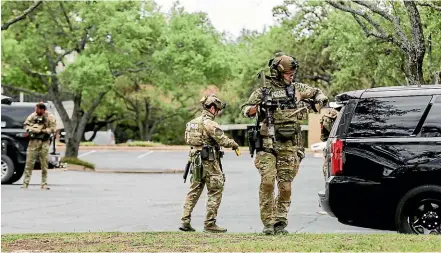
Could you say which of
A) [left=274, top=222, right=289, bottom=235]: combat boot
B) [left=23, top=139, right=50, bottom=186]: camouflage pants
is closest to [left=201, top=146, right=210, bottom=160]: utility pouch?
[left=274, top=222, right=289, bottom=235]: combat boot

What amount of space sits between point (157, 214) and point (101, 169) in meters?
18.4

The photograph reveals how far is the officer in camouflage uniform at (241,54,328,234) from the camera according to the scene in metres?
10.1

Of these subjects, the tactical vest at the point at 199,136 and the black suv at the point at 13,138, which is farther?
the black suv at the point at 13,138

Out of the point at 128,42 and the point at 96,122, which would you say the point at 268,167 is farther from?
the point at 96,122

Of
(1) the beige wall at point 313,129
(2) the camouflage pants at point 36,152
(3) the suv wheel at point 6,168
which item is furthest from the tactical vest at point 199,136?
(1) the beige wall at point 313,129

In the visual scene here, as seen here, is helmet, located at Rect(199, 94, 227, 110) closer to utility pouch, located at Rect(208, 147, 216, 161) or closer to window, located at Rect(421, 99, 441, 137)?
utility pouch, located at Rect(208, 147, 216, 161)

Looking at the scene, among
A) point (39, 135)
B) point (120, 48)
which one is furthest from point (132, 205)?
point (120, 48)

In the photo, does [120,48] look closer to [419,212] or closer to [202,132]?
[202,132]

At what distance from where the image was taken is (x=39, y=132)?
799 inches

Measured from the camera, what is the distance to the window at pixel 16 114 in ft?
74.3

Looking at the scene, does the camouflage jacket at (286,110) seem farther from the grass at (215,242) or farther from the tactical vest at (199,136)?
the tactical vest at (199,136)

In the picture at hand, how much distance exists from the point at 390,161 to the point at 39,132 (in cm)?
1165

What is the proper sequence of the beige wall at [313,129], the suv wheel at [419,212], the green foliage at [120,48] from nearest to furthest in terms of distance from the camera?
the suv wheel at [419,212]
the green foliage at [120,48]
the beige wall at [313,129]

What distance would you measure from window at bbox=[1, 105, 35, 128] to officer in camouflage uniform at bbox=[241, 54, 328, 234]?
13.3 meters
